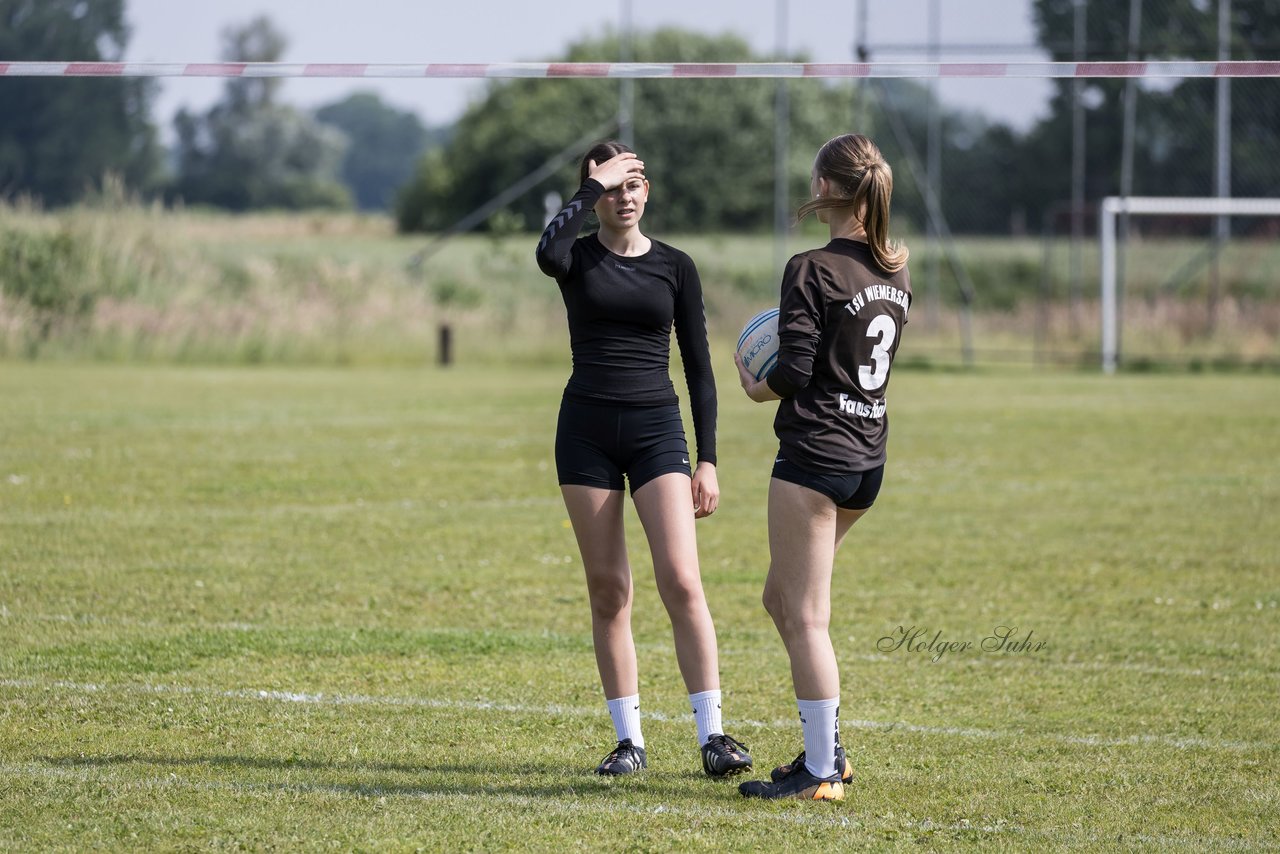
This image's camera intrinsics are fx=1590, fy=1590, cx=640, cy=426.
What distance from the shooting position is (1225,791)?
511 centimetres

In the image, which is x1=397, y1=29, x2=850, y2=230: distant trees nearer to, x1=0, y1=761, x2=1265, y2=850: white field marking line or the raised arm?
the raised arm

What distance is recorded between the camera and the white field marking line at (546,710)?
5.74 metres

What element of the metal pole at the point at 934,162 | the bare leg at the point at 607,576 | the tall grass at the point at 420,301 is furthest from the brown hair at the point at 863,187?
the metal pole at the point at 934,162

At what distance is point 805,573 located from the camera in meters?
4.78

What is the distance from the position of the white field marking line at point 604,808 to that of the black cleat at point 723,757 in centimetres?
22

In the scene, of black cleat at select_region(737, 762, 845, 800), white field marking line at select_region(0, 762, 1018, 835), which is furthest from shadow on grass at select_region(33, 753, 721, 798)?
black cleat at select_region(737, 762, 845, 800)

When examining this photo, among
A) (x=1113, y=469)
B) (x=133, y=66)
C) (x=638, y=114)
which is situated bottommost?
(x=1113, y=469)

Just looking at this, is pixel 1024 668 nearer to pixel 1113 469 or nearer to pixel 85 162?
pixel 1113 469


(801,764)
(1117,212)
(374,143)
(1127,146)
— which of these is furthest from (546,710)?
(374,143)

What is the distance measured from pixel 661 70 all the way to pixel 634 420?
157cm

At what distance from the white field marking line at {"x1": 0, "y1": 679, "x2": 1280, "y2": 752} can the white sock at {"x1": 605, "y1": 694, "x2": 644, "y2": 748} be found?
741 mm

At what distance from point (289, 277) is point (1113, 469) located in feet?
71.3

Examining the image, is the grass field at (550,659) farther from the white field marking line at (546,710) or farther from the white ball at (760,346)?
the white ball at (760,346)

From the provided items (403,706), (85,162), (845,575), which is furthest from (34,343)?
(403,706)
